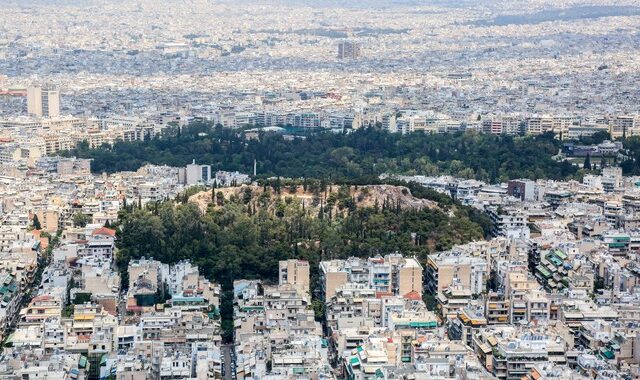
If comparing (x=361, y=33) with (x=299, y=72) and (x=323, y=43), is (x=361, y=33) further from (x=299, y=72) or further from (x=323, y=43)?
(x=299, y=72)

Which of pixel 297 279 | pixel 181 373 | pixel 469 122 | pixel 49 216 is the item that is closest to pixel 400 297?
pixel 297 279

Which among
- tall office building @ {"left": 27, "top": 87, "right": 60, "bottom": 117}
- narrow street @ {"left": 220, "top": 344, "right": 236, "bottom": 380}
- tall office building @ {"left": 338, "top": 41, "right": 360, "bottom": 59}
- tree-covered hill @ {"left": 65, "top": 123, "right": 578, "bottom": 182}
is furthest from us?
tall office building @ {"left": 338, "top": 41, "right": 360, "bottom": 59}

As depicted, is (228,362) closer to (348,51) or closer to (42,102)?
(42,102)

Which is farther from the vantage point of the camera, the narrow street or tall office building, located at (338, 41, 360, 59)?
tall office building, located at (338, 41, 360, 59)

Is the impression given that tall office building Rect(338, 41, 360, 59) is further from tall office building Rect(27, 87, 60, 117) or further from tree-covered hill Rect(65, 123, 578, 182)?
tree-covered hill Rect(65, 123, 578, 182)

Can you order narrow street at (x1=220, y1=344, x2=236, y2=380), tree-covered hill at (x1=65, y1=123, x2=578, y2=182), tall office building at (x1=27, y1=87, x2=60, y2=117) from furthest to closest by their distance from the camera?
tall office building at (x1=27, y1=87, x2=60, y2=117), tree-covered hill at (x1=65, y1=123, x2=578, y2=182), narrow street at (x1=220, y1=344, x2=236, y2=380)

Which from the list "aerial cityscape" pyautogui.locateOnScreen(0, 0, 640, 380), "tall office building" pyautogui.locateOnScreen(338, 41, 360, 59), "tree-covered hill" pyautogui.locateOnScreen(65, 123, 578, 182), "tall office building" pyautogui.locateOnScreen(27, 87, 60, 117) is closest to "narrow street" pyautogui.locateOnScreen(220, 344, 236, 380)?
"aerial cityscape" pyautogui.locateOnScreen(0, 0, 640, 380)

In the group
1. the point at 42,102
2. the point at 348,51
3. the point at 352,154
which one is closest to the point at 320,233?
the point at 352,154

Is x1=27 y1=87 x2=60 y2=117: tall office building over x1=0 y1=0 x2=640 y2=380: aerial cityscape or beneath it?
beneath
